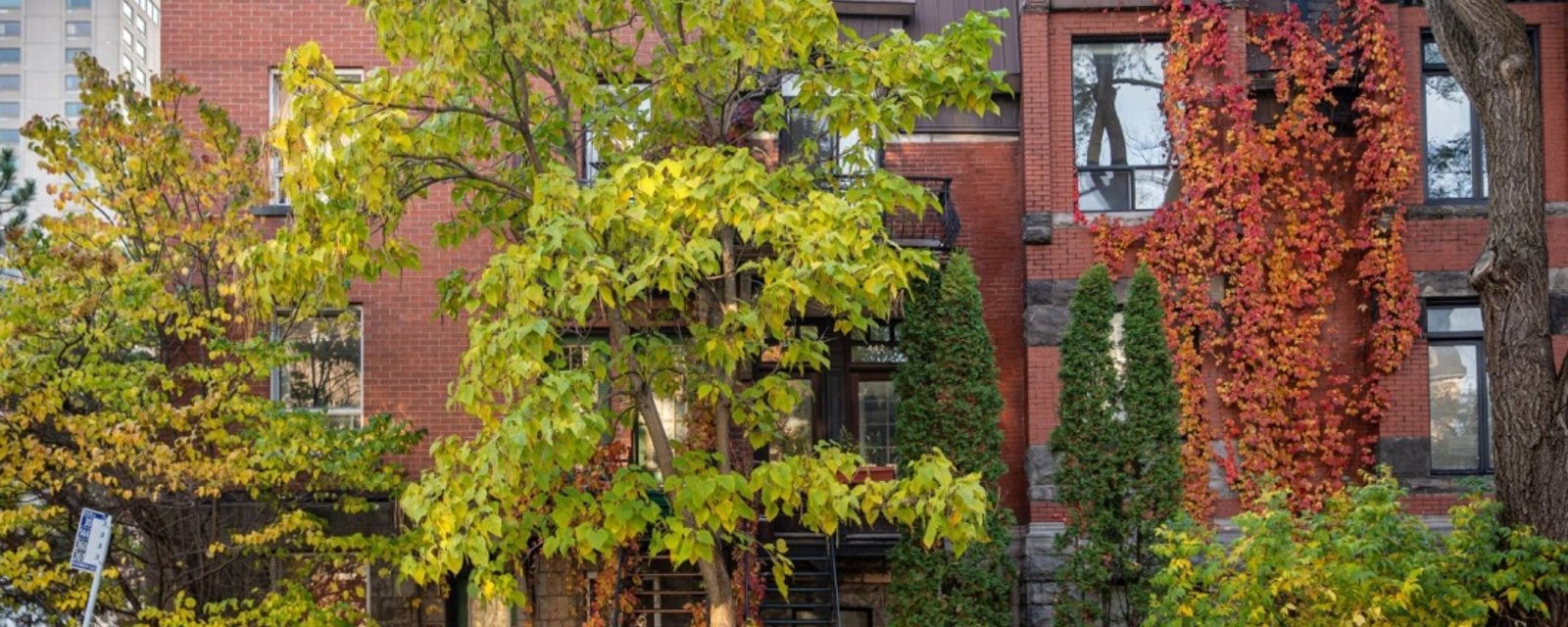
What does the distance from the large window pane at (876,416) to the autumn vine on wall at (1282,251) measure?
10.3ft

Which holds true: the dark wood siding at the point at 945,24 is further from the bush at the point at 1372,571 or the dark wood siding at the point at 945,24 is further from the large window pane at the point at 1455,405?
the bush at the point at 1372,571

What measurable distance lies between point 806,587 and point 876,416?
254 centimetres

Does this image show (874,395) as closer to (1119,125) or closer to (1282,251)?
(1119,125)

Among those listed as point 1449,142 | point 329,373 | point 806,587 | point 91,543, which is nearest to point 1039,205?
point 1449,142

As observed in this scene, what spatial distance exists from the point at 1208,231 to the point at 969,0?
4.23 m

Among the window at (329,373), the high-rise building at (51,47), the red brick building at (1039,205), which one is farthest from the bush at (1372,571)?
the high-rise building at (51,47)

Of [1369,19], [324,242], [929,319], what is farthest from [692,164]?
[1369,19]

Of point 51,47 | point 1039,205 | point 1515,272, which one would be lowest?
point 1515,272

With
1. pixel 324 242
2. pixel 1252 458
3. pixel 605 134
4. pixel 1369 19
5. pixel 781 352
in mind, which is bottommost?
pixel 1252 458

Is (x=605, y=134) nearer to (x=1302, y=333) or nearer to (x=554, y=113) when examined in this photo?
(x=554, y=113)

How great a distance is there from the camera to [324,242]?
13.1 metres

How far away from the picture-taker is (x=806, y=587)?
A: 18.9m

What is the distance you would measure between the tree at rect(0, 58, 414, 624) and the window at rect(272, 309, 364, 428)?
2.34 metres

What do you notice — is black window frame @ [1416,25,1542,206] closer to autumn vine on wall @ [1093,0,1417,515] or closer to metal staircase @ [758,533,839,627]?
autumn vine on wall @ [1093,0,1417,515]
